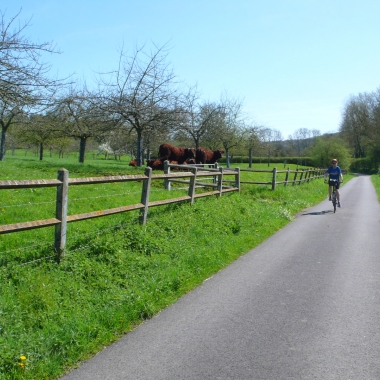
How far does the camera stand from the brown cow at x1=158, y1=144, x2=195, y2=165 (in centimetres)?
2712

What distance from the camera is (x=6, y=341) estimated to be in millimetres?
4133

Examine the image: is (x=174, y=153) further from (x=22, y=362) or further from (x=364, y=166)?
(x=364, y=166)

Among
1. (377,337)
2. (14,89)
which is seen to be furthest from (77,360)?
(14,89)

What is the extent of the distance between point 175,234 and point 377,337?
4.72 m

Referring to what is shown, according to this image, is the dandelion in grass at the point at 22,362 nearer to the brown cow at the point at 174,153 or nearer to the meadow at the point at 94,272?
the meadow at the point at 94,272

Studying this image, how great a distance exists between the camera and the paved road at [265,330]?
4.02 m

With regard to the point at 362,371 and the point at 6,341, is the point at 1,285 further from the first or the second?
the point at 362,371

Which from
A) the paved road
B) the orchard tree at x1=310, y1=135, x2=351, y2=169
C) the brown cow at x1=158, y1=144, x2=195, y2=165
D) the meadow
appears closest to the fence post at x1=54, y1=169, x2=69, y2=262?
the meadow

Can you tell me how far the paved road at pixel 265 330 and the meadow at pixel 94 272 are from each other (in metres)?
0.26

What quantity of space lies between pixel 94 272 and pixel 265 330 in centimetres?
250

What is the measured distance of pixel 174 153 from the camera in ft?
90.1

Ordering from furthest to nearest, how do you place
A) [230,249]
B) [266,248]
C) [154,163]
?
[154,163] < [266,248] < [230,249]

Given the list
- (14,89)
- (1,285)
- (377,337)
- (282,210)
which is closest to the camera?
(377,337)

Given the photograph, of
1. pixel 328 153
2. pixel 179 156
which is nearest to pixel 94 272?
pixel 179 156
